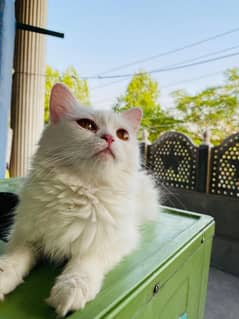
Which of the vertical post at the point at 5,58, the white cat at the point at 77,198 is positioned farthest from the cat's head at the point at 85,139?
the vertical post at the point at 5,58

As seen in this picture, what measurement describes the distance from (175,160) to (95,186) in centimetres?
239

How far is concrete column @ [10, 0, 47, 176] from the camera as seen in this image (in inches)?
84.1

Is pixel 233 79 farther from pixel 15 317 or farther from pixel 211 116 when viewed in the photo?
pixel 15 317

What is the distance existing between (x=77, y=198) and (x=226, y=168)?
2.30 m

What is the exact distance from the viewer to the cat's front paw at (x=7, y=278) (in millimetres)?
420

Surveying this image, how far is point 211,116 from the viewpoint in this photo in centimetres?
511

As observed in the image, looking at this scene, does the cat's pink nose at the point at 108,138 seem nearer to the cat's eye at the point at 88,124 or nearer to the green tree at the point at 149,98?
the cat's eye at the point at 88,124

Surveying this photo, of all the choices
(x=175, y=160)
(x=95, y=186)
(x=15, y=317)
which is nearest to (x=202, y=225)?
(x=95, y=186)

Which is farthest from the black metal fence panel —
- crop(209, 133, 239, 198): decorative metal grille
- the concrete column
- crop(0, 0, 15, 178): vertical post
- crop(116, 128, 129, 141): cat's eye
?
crop(116, 128, 129, 141): cat's eye

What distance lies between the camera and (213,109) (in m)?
5.12

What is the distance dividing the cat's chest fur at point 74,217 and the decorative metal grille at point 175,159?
2076 millimetres

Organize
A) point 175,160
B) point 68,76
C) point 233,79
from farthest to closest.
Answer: point 233,79, point 68,76, point 175,160

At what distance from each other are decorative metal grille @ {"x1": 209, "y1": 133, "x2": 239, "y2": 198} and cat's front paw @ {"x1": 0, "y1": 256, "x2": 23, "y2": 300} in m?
2.40

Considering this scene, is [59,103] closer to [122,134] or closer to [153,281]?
[122,134]
